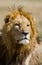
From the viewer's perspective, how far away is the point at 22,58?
6.40 m

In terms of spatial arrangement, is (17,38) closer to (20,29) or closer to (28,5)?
(20,29)

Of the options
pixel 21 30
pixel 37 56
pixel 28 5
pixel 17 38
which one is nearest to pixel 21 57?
pixel 17 38

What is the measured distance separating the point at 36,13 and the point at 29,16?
254 inches

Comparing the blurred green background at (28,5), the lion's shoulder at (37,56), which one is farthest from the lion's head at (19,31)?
the blurred green background at (28,5)

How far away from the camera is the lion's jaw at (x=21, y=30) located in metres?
5.92

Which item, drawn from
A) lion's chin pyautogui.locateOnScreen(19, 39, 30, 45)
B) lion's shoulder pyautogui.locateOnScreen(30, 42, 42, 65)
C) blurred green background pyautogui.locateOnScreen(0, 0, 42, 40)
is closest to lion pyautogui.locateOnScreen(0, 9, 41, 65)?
lion's chin pyautogui.locateOnScreen(19, 39, 30, 45)

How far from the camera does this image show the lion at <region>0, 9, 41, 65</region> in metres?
6.04

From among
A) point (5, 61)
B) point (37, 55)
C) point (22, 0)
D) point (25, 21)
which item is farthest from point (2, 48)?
point (22, 0)

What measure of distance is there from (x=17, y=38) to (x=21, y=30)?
0.46 ft

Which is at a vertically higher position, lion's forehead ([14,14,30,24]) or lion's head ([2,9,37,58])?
lion's forehead ([14,14,30,24])

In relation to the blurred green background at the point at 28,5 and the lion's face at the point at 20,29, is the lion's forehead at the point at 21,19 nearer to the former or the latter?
the lion's face at the point at 20,29

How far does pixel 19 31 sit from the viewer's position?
6.00 metres

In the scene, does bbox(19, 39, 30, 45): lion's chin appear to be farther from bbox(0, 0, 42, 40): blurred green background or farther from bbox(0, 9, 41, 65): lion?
bbox(0, 0, 42, 40): blurred green background

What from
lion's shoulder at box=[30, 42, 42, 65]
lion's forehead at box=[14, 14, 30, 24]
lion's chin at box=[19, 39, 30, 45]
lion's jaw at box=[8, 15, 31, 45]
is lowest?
lion's shoulder at box=[30, 42, 42, 65]
